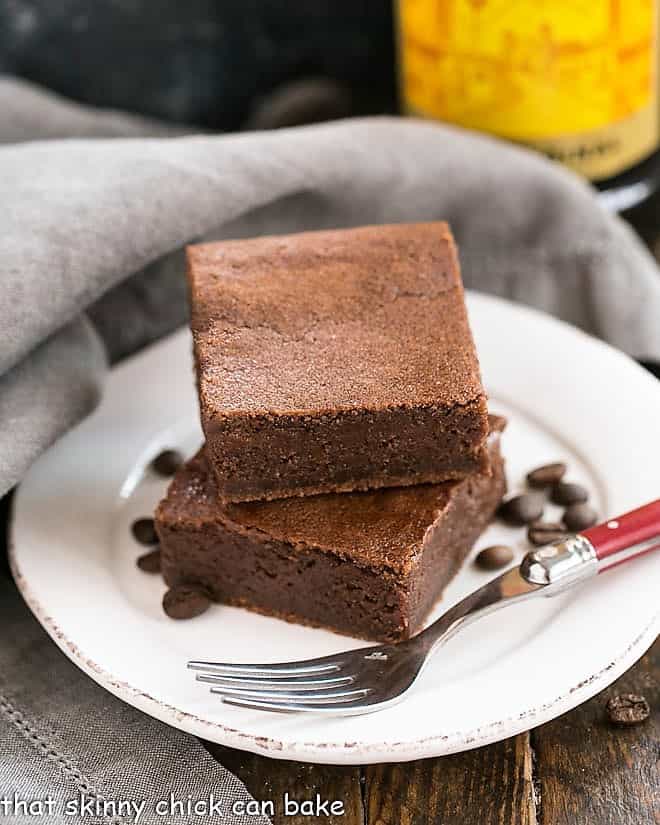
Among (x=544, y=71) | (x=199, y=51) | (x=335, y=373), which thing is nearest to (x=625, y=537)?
(x=335, y=373)

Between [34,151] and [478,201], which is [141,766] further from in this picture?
[478,201]

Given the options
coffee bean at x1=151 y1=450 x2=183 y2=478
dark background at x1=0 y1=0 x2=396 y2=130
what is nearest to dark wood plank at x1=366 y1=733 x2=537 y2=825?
coffee bean at x1=151 y1=450 x2=183 y2=478

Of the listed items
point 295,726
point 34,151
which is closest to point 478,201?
point 34,151

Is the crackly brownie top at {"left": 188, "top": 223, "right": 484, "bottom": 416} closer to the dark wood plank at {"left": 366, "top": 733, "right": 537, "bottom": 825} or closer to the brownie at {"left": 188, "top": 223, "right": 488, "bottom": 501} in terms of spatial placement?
the brownie at {"left": 188, "top": 223, "right": 488, "bottom": 501}

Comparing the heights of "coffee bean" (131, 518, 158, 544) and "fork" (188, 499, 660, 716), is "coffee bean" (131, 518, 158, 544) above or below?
below

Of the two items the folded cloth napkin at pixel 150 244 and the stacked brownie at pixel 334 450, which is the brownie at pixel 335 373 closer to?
the stacked brownie at pixel 334 450

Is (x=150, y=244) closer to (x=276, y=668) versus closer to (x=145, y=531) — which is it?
(x=145, y=531)
